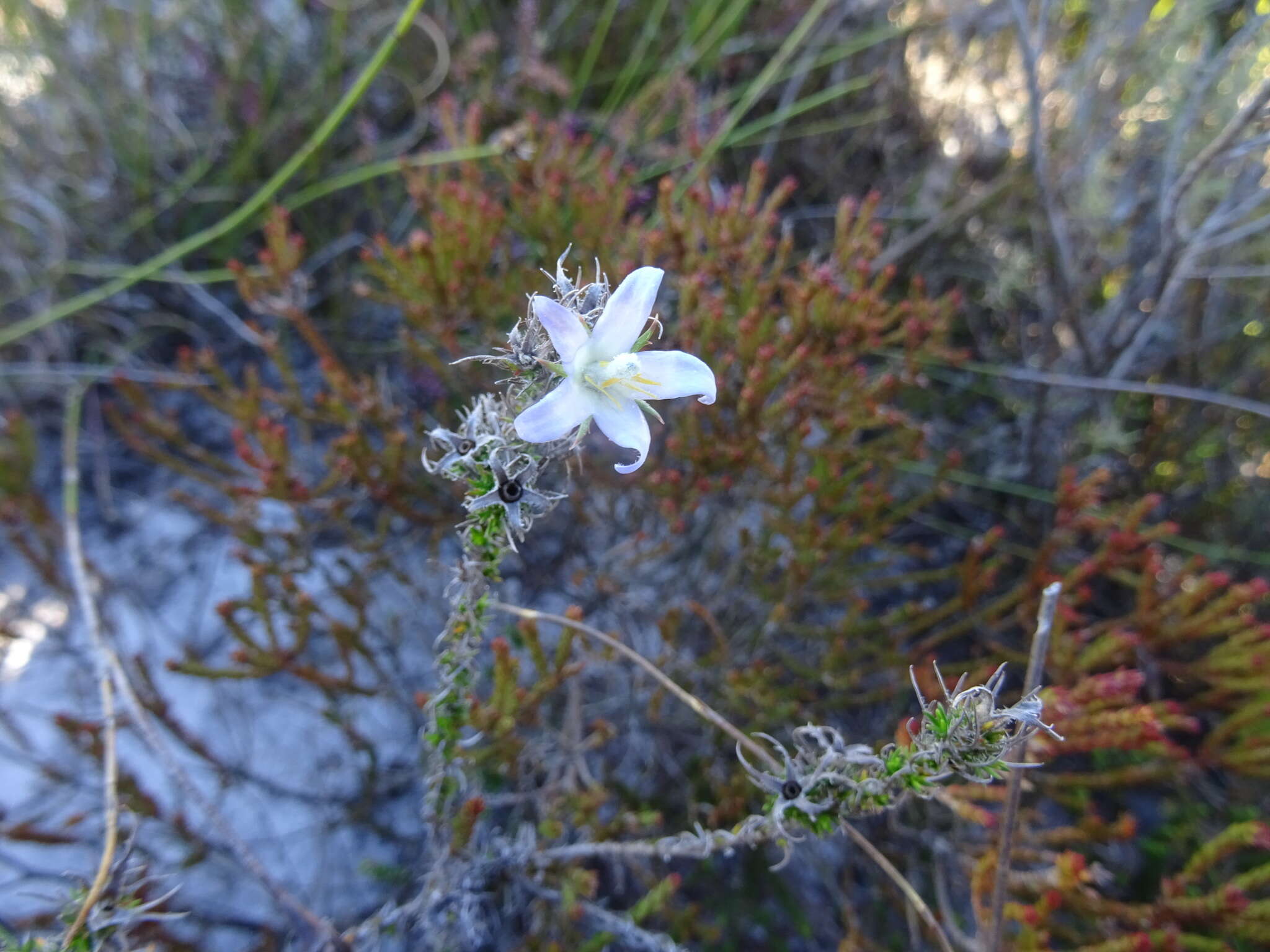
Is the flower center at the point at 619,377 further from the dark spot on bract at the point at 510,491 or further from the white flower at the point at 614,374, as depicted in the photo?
the dark spot on bract at the point at 510,491

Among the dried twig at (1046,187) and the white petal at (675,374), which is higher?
the dried twig at (1046,187)

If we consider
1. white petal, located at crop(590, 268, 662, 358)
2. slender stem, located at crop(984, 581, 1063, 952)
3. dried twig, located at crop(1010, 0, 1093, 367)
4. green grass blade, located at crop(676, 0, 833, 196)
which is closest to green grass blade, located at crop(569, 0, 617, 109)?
green grass blade, located at crop(676, 0, 833, 196)

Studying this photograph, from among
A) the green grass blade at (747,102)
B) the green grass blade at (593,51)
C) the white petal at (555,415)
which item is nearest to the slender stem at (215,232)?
the green grass blade at (593,51)

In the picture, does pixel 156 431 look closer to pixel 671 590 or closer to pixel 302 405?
pixel 302 405

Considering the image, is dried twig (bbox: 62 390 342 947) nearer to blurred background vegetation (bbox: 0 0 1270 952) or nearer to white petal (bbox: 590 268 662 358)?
blurred background vegetation (bbox: 0 0 1270 952)

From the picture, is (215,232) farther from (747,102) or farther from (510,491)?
(510,491)

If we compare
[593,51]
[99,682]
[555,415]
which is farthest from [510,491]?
[593,51]
